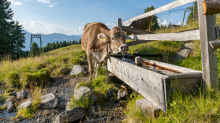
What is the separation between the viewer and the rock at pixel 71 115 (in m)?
3.25

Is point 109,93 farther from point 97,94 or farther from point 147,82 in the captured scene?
point 147,82

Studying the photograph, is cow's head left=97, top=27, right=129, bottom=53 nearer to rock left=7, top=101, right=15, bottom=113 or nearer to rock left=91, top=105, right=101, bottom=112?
rock left=91, top=105, right=101, bottom=112

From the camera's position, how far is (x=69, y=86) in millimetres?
6012

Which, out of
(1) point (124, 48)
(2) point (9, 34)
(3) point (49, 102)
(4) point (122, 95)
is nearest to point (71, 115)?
(3) point (49, 102)

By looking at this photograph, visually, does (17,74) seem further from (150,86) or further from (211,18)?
(211,18)

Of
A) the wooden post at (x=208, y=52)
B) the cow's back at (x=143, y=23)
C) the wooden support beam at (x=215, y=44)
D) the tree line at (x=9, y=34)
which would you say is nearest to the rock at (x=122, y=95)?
the wooden post at (x=208, y=52)

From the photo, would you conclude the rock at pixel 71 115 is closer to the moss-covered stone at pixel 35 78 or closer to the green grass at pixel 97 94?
the green grass at pixel 97 94

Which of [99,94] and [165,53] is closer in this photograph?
[99,94]

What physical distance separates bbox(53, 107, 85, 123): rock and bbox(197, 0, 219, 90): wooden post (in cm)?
267

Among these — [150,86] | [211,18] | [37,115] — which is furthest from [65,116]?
[211,18]

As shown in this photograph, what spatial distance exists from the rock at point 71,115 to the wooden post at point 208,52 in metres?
2.67

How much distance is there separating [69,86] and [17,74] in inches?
109

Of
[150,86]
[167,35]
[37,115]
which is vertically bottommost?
[37,115]

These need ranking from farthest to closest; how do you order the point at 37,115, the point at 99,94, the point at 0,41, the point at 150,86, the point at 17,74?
the point at 0,41 → the point at 17,74 → the point at 99,94 → the point at 37,115 → the point at 150,86
